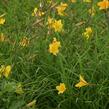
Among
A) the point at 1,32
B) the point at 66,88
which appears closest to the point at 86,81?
the point at 66,88

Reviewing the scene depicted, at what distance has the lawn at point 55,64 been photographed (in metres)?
2.49

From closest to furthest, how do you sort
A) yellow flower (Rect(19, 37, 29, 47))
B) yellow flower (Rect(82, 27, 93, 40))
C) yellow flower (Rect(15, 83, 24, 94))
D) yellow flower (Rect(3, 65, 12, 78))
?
yellow flower (Rect(15, 83, 24, 94)), yellow flower (Rect(3, 65, 12, 78)), yellow flower (Rect(19, 37, 29, 47)), yellow flower (Rect(82, 27, 93, 40))

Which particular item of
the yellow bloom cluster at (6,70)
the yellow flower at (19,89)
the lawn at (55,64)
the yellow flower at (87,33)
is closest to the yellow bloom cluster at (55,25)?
the lawn at (55,64)

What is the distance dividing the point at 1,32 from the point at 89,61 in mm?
831

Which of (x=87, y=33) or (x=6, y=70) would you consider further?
(x=87, y=33)

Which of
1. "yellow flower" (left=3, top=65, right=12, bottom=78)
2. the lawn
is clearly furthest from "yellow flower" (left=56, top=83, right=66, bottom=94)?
"yellow flower" (left=3, top=65, right=12, bottom=78)

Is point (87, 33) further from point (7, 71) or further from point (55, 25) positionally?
point (7, 71)

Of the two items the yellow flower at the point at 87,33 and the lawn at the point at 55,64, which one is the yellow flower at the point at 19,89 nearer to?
the lawn at the point at 55,64

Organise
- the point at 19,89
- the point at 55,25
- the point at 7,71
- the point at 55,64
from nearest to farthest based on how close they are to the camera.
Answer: the point at 19,89, the point at 7,71, the point at 55,64, the point at 55,25

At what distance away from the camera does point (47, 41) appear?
2846mm

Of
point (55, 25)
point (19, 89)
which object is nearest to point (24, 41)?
point (55, 25)

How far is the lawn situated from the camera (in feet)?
8.16

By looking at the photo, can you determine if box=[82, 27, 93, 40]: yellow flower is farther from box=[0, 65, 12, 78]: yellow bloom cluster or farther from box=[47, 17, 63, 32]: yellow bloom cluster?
box=[0, 65, 12, 78]: yellow bloom cluster

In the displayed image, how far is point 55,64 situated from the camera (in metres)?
2.68
